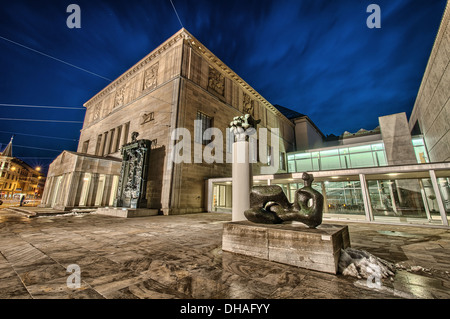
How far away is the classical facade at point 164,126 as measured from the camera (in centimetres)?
1451

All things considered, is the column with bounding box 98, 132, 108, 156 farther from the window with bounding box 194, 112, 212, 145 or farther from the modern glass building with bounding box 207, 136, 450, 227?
the modern glass building with bounding box 207, 136, 450, 227

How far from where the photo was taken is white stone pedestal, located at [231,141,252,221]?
25.4 ft

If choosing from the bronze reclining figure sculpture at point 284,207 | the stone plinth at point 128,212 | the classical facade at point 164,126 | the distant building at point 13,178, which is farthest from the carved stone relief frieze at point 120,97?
the distant building at point 13,178

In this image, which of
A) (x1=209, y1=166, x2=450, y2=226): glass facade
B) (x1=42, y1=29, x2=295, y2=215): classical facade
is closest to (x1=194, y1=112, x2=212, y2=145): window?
(x1=42, y1=29, x2=295, y2=215): classical facade

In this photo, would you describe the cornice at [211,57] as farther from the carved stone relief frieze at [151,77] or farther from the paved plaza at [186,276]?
the paved plaza at [186,276]

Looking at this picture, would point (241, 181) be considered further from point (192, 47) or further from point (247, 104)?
point (247, 104)

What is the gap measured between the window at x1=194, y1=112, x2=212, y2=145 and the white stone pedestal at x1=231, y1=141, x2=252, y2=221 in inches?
328

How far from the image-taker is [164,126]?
49.6ft

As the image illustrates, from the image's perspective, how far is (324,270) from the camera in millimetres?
2932

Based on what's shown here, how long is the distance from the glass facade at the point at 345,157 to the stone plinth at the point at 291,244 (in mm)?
20430

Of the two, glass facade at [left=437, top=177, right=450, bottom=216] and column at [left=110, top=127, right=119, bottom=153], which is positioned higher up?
column at [left=110, top=127, right=119, bottom=153]

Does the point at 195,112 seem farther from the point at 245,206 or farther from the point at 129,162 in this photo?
the point at 245,206

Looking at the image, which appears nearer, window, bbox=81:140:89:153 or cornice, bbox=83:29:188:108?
cornice, bbox=83:29:188:108
